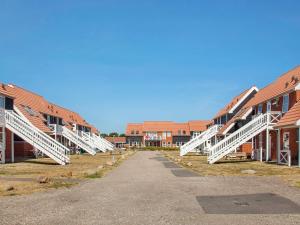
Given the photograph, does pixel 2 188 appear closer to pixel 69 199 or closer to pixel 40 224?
→ pixel 69 199

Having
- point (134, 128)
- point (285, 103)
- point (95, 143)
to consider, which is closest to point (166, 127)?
point (134, 128)

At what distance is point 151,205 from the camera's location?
38.2ft

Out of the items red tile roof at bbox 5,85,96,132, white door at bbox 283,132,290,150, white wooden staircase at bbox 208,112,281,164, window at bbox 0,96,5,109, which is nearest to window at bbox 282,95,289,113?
white wooden staircase at bbox 208,112,281,164

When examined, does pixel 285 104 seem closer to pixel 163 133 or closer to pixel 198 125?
pixel 198 125

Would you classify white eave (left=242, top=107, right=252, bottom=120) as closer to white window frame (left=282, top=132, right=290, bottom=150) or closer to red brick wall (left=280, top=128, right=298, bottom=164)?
white window frame (left=282, top=132, right=290, bottom=150)

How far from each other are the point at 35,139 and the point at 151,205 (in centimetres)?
2263

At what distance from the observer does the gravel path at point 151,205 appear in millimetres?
9587

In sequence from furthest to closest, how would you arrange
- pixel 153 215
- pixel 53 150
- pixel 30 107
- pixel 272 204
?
1. pixel 30 107
2. pixel 53 150
3. pixel 272 204
4. pixel 153 215

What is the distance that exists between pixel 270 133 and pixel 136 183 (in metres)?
21.6

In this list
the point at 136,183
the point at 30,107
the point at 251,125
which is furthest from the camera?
the point at 30,107

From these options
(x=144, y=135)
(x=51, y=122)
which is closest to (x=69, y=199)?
(x=51, y=122)

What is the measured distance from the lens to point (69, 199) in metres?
12.8

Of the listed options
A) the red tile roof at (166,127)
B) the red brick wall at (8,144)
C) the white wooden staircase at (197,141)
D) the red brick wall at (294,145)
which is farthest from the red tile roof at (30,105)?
the red tile roof at (166,127)

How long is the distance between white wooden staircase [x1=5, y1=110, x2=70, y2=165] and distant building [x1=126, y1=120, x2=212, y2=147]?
9060cm
